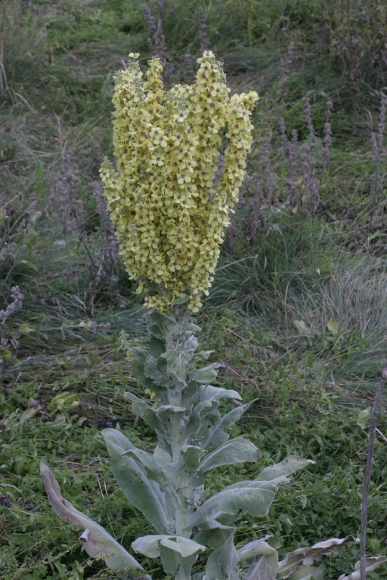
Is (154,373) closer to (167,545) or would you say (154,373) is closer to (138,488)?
(138,488)

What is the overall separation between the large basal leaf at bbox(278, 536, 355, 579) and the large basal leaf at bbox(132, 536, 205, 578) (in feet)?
1.55

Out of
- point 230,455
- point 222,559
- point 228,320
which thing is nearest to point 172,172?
point 230,455

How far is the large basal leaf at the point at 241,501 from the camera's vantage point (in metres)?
2.48

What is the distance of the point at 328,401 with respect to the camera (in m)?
3.81

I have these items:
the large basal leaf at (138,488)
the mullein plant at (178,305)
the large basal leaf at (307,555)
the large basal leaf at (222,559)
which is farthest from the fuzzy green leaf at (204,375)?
the large basal leaf at (307,555)

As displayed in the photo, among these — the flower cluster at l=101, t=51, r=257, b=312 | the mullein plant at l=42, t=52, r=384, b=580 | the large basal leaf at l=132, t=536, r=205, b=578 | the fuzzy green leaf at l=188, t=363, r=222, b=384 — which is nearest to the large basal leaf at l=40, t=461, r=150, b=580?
the mullein plant at l=42, t=52, r=384, b=580

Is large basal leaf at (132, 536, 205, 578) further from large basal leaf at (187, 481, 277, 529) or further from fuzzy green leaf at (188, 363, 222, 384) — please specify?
fuzzy green leaf at (188, 363, 222, 384)

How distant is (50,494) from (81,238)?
2300 millimetres


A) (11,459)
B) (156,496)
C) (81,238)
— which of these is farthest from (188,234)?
(81,238)

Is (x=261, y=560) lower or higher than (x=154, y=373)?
lower

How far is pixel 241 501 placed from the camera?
249 centimetres

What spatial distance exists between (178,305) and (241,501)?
0.69 m

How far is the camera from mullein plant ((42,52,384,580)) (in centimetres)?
226

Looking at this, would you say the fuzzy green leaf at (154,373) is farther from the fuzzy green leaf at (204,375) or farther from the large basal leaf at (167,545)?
the large basal leaf at (167,545)
